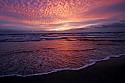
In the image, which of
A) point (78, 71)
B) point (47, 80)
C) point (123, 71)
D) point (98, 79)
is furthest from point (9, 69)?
point (123, 71)

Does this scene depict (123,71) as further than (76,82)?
Yes

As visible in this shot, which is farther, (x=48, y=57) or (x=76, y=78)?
(x=48, y=57)

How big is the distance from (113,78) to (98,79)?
0.58 meters

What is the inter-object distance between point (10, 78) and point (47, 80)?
5.05 ft

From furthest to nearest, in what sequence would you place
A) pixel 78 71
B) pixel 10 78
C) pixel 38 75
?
pixel 78 71 → pixel 38 75 → pixel 10 78

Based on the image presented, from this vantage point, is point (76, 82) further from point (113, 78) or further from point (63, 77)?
point (113, 78)

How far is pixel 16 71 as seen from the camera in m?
5.44

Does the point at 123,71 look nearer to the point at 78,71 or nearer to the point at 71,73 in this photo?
the point at 78,71

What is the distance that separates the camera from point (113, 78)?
4.43 m

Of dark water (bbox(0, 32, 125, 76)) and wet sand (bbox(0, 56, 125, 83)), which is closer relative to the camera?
wet sand (bbox(0, 56, 125, 83))

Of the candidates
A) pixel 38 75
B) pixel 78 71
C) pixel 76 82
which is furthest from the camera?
pixel 78 71

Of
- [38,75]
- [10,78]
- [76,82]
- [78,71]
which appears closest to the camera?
[76,82]

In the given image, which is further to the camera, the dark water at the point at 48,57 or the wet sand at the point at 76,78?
the dark water at the point at 48,57

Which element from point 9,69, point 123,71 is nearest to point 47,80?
point 9,69
